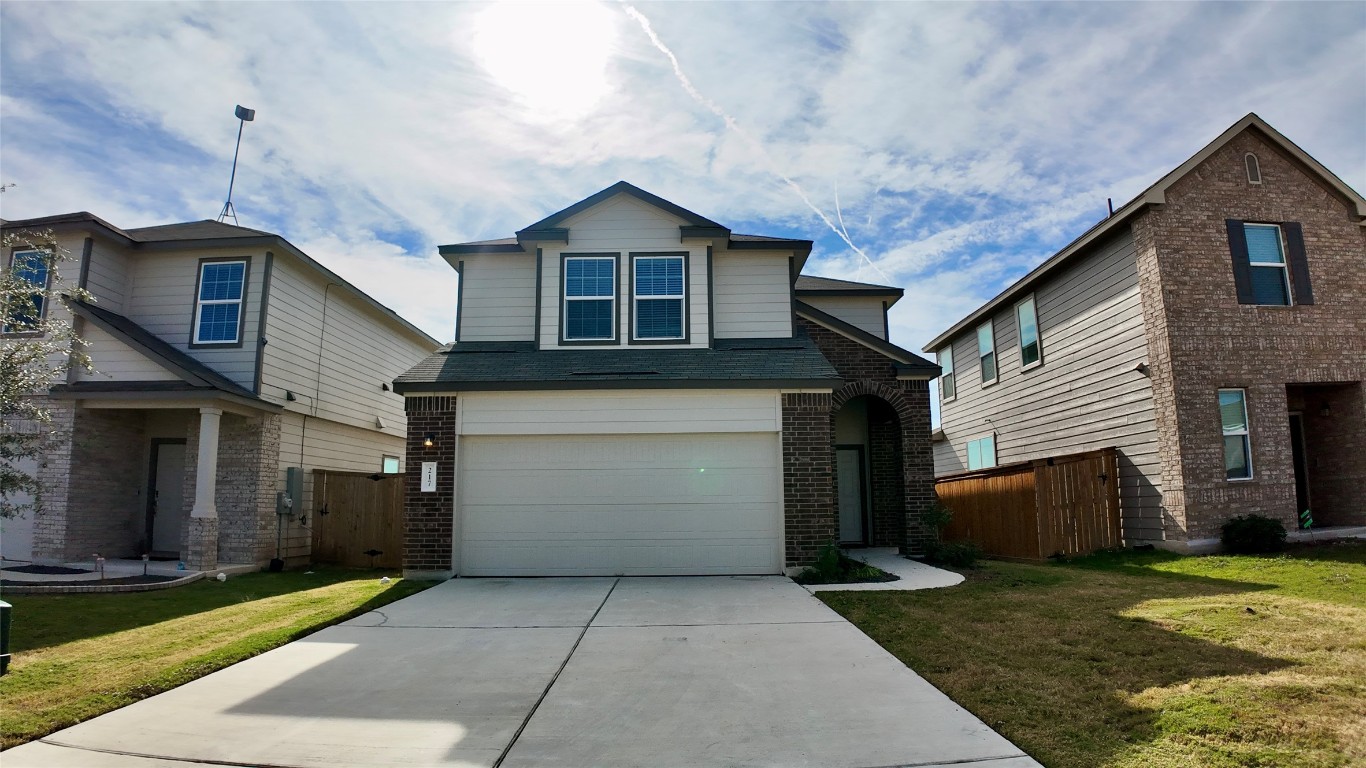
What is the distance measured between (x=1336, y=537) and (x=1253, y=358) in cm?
319

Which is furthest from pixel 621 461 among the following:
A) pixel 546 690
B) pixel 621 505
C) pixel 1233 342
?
pixel 1233 342

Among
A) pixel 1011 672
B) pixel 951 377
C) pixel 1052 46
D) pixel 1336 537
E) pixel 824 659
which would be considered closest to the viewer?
pixel 1011 672

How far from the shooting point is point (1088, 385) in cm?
1503

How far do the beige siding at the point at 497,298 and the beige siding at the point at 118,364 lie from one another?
4.97 metres

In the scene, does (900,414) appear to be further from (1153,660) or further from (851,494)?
(1153,660)

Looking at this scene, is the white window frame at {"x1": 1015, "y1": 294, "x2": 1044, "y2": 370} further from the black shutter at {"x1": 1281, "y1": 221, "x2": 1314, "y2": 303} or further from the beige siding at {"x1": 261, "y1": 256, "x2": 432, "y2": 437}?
the beige siding at {"x1": 261, "y1": 256, "x2": 432, "y2": 437}

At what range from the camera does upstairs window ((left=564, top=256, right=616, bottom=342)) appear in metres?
12.7

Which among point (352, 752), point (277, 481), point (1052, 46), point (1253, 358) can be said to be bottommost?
point (352, 752)

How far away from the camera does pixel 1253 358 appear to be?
42.1 feet

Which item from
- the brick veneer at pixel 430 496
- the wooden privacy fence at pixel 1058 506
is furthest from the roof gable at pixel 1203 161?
the brick veneer at pixel 430 496

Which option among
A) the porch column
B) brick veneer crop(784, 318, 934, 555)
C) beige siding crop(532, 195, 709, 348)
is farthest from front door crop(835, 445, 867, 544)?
the porch column

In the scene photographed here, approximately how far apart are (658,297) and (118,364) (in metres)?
9.39

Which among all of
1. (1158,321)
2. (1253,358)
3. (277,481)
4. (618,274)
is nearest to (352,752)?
(618,274)

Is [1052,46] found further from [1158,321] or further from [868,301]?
[868,301]
